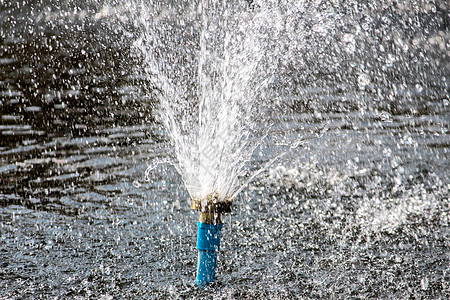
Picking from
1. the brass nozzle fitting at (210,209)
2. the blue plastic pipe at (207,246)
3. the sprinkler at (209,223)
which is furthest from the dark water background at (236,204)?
the brass nozzle fitting at (210,209)

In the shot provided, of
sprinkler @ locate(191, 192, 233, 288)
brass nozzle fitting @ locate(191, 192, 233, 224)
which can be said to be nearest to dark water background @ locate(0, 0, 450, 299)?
sprinkler @ locate(191, 192, 233, 288)

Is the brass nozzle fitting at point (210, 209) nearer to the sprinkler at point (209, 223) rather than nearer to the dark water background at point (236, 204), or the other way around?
the sprinkler at point (209, 223)

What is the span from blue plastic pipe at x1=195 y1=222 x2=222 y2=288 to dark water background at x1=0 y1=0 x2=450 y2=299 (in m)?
0.17

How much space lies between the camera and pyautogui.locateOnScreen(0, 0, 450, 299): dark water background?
400 centimetres

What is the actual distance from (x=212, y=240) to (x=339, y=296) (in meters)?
0.98

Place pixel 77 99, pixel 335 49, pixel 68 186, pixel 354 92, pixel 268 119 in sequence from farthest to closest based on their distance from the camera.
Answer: pixel 335 49, pixel 354 92, pixel 77 99, pixel 268 119, pixel 68 186

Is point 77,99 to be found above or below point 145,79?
below

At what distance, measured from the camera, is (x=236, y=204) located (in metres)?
5.55

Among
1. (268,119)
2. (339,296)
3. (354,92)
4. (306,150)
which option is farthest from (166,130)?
(339,296)

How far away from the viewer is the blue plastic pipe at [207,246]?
11.7 feet

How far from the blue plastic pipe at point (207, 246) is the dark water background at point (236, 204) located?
17 cm

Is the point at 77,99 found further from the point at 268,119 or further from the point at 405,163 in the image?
the point at 405,163

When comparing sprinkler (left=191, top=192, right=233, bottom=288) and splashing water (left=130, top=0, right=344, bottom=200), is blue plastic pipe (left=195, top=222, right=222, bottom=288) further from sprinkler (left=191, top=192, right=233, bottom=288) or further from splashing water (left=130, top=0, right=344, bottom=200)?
splashing water (left=130, top=0, right=344, bottom=200)

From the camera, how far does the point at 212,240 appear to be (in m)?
3.59
